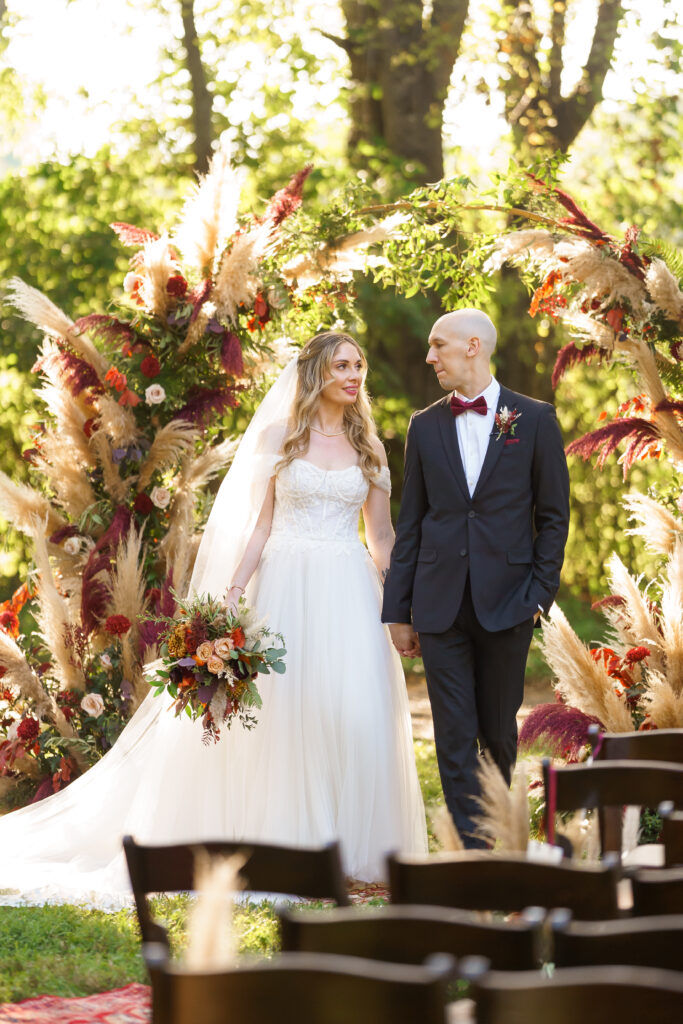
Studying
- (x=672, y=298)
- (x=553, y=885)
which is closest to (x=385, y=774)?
(x=672, y=298)

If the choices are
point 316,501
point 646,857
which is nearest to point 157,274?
point 316,501

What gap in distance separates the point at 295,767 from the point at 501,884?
2.82m

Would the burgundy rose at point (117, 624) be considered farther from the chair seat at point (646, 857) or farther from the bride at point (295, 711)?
the chair seat at point (646, 857)

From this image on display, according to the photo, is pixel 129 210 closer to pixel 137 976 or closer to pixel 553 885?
pixel 137 976

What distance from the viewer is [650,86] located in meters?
13.8

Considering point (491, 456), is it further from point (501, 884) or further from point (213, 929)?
point (213, 929)

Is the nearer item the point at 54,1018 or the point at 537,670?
the point at 54,1018

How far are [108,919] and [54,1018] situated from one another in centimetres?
105

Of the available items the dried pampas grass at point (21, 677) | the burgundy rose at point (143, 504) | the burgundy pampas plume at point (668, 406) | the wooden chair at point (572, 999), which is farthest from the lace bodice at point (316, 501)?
the wooden chair at point (572, 999)

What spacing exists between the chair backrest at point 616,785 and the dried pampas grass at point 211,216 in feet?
12.5

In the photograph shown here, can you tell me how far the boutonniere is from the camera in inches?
181

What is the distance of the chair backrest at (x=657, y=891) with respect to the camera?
2277 millimetres

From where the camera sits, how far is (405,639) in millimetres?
4898

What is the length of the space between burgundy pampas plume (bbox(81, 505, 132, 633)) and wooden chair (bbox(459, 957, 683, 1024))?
15.4 feet
